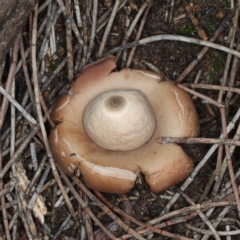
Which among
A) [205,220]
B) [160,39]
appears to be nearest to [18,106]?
[160,39]

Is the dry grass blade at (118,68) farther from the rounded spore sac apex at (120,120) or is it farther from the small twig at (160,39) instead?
the rounded spore sac apex at (120,120)

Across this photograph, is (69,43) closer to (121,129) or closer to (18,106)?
(18,106)

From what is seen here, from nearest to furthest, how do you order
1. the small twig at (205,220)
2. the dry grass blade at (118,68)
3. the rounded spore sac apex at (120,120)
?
the rounded spore sac apex at (120,120), the small twig at (205,220), the dry grass blade at (118,68)

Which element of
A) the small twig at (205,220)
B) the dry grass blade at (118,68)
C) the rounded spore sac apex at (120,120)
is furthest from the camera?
the dry grass blade at (118,68)

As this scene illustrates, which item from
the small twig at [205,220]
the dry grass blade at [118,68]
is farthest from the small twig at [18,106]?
the small twig at [205,220]

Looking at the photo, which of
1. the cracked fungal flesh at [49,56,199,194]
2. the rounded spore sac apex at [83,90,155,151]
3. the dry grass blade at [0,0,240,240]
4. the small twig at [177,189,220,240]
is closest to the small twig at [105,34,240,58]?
the dry grass blade at [0,0,240,240]

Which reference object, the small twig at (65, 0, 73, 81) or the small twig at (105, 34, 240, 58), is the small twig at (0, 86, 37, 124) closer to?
the small twig at (65, 0, 73, 81)

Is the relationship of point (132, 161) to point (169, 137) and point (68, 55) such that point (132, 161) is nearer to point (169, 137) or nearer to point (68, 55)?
point (169, 137)

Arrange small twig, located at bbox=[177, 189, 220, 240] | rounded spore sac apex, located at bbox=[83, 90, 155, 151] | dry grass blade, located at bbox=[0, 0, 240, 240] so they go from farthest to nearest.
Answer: dry grass blade, located at bbox=[0, 0, 240, 240], small twig, located at bbox=[177, 189, 220, 240], rounded spore sac apex, located at bbox=[83, 90, 155, 151]

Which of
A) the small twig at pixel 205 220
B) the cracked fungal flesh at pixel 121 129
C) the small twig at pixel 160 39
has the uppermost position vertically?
the small twig at pixel 160 39

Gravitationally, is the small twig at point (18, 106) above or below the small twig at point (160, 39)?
below
